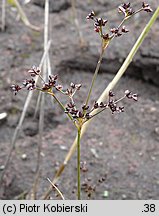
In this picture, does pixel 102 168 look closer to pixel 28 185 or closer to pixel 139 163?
pixel 139 163

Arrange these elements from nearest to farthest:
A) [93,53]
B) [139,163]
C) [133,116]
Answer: [139,163] < [133,116] < [93,53]

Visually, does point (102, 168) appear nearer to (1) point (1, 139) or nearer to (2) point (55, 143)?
(2) point (55, 143)

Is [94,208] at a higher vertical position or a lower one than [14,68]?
lower

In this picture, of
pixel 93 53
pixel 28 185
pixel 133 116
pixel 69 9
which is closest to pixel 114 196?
pixel 28 185

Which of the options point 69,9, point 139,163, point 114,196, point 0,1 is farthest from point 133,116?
point 0,1

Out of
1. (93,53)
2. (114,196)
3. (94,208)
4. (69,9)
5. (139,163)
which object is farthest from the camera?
(69,9)

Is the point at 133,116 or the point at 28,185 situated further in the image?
the point at 133,116

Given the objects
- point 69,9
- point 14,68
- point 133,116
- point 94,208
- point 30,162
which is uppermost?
point 69,9
